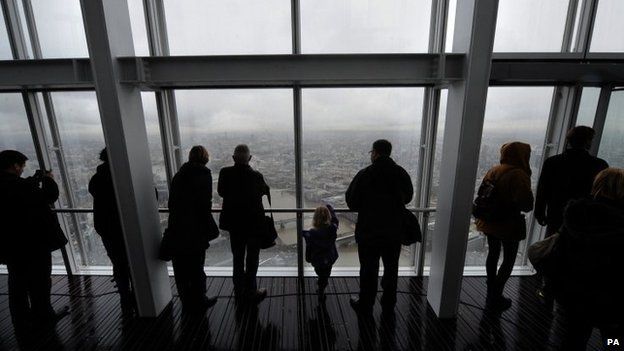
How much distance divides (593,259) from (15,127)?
19.7ft

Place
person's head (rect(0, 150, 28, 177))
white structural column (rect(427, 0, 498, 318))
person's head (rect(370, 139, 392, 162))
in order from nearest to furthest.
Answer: white structural column (rect(427, 0, 498, 318)) → person's head (rect(0, 150, 28, 177)) → person's head (rect(370, 139, 392, 162))

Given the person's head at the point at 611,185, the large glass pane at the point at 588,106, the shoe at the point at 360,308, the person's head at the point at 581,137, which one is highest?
the large glass pane at the point at 588,106

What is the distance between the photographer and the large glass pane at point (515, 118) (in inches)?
136

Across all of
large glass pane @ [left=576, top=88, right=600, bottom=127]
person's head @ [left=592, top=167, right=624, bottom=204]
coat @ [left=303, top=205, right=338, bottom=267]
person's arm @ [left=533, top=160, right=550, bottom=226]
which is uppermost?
large glass pane @ [left=576, top=88, right=600, bottom=127]

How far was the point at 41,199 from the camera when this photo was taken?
2.70 metres

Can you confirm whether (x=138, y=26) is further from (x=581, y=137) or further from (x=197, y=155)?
(x=581, y=137)

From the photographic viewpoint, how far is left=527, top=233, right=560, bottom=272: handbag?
2.01 m

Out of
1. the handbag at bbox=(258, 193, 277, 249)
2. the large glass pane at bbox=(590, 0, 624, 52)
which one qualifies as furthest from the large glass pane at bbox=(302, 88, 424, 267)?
the large glass pane at bbox=(590, 0, 624, 52)

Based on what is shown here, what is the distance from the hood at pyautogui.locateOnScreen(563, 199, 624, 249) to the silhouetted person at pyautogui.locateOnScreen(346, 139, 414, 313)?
1197mm

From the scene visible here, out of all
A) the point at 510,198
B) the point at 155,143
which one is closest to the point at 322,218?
the point at 510,198

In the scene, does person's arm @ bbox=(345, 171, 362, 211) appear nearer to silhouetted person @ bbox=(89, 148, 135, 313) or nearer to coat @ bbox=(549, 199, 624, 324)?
coat @ bbox=(549, 199, 624, 324)

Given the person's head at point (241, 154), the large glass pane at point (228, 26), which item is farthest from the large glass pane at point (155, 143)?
the person's head at point (241, 154)

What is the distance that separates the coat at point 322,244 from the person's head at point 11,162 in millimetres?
2821

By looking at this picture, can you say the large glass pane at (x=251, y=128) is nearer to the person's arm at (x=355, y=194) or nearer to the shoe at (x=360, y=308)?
the person's arm at (x=355, y=194)
